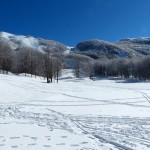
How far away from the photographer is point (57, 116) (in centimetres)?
1775

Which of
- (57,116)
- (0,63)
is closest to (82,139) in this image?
(57,116)

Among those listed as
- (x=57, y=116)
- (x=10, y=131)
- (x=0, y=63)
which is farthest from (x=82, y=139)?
(x=0, y=63)

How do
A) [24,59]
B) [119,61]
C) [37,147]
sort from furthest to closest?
[119,61], [24,59], [37,147]

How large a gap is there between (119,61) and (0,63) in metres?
93.4

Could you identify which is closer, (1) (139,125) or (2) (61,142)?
(2) (61,142)

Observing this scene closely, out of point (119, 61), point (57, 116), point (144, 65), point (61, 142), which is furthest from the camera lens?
point (119, 61)

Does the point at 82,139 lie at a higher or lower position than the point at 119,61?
lower

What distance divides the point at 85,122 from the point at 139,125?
3112 millimetres

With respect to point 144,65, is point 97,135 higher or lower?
lower

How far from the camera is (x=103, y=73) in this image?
545 feet

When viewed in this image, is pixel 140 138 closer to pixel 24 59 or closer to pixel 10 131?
pixel 10 131

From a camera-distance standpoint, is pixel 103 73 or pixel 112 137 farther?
pixel 103 73

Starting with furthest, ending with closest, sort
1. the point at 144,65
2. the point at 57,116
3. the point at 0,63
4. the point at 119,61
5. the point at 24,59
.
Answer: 1. the point at 119,61
2. the point at 144,65
3. the point at 24,59
4. the point at 0,63
5. the point at 57,116

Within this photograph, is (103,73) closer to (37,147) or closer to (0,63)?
(0,63)
